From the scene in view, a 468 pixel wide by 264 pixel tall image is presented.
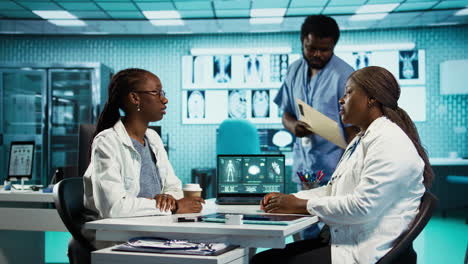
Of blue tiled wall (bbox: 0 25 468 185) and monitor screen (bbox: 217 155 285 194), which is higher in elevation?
blue tiled wall (bbox: 0 25 468 185)

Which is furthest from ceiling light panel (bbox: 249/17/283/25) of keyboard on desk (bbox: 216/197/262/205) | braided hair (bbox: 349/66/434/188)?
braided hair (bbox: 349/66/434/188)

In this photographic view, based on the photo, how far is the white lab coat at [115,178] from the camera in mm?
1824

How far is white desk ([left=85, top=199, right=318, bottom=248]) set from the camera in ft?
4.83

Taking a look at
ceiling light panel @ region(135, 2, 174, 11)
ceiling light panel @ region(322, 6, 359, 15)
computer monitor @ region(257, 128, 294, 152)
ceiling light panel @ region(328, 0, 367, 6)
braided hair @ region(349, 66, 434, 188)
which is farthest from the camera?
computer monitor @ region(257, 128, 294, 152)

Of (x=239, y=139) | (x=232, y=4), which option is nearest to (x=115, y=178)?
(x=239, y=139)

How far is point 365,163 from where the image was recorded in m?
1.64

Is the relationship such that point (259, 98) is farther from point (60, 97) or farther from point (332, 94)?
point (332, 94)

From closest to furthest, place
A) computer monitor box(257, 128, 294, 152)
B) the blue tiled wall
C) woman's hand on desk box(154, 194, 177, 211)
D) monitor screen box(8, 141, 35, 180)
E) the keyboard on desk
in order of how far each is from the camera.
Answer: woman's hand on desk box(154, 194, 177, 211)
the keyboard on desk
monitor screen box(8, 141, 35, 180)
computer monitor box(257, 128, 294, 152)
the blue tiled wall

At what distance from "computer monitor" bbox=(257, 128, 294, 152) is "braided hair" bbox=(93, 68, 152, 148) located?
535cm

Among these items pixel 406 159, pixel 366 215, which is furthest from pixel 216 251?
pixel 406 159

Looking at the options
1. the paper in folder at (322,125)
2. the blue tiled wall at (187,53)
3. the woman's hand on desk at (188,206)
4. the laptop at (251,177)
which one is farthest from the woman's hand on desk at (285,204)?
the blue tiled wall at (187,53)

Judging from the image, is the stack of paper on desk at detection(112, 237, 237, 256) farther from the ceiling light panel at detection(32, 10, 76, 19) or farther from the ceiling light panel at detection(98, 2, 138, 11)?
the ceiling light panel at detection(32, 10, 76, 19)

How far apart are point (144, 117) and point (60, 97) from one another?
602 cm

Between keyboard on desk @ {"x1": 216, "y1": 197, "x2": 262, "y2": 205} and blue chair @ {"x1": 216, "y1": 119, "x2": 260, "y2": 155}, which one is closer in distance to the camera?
keyboard on desk @ {"x1": 216, "y1": 197, "x2": 262, "y2": 205}
